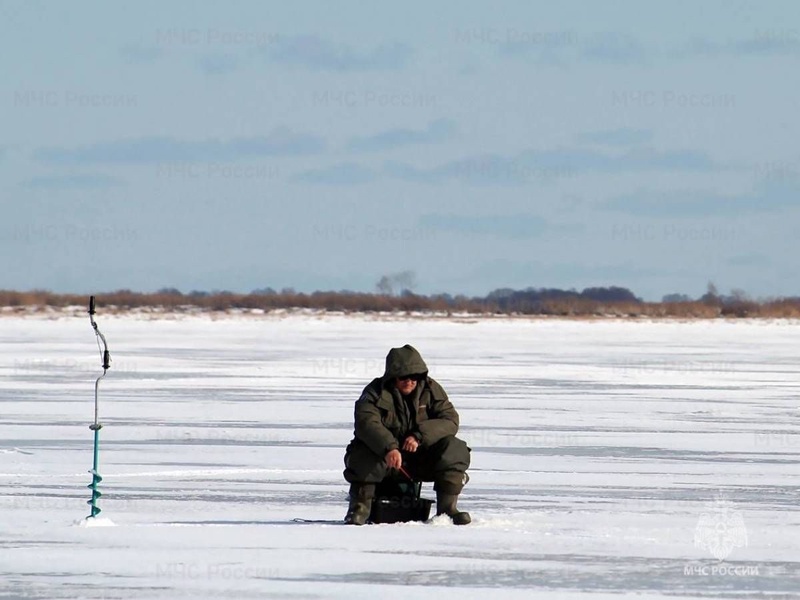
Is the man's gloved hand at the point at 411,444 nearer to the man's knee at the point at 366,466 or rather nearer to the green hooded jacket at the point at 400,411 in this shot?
the green hooded jacket at the point at 400,411

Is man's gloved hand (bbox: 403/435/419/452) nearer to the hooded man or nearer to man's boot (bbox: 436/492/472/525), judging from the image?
the hooded man

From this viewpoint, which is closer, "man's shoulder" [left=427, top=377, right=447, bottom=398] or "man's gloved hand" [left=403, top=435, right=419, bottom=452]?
"man's gloved hand" [left=403, top=435, right=419, bottom=452]

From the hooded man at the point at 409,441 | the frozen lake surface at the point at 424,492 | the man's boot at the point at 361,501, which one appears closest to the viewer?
the frozen lake surface at the point at 424,492

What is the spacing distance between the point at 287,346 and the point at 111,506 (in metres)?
23.4

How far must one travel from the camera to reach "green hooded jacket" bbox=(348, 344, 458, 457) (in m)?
7.13

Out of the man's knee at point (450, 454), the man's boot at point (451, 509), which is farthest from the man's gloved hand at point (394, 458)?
the man's boot at point (451, 509)

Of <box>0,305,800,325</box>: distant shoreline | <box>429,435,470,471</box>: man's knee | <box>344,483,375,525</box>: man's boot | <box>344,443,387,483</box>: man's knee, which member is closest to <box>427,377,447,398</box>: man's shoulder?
<box>429,435,470,471</box>: man's knee

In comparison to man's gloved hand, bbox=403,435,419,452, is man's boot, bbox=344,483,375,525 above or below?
below

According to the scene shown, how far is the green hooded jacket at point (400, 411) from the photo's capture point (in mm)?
7129

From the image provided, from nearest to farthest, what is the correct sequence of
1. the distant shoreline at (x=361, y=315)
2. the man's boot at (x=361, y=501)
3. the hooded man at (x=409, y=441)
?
the hooded man at (x=409, y=441)
the man's boot at (x=361, y=501)
the distant shoreline at (x=361, y=315)

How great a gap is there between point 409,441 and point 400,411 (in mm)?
205

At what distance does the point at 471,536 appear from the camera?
711cm

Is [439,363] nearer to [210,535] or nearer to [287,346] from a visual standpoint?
[287,346]

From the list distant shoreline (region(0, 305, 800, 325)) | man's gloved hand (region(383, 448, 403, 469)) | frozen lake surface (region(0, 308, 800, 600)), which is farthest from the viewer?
distant shoreline (region(0, 305, 800, 325))
